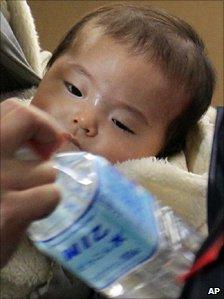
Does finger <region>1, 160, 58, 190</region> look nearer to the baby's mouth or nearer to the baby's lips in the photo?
the baby's lips

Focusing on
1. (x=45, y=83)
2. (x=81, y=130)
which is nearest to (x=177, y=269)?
(x=81, y=130)

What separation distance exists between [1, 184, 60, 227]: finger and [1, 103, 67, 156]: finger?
0.03 m

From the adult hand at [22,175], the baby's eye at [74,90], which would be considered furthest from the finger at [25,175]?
the baby's eye at [74,90]

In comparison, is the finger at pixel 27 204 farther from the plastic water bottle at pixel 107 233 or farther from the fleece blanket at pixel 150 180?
the fleece blanket at pixel 150 180

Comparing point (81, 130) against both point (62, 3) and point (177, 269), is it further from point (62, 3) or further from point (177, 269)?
point (62, 3)

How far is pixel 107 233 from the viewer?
544mm

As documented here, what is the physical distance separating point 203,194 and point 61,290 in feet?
0.63

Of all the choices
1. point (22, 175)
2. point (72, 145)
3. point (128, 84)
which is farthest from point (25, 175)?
point (128, 84)

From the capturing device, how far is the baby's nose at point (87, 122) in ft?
2.36

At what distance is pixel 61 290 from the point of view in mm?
672

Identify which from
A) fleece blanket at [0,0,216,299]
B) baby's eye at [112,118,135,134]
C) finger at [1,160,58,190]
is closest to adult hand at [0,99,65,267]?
finger at [1,160,58,190]

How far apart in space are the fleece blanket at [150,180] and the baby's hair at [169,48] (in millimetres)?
21

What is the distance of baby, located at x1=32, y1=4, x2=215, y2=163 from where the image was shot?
0.75 meters

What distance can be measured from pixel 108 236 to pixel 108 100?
0.25 m
